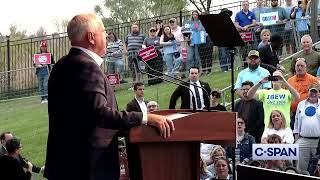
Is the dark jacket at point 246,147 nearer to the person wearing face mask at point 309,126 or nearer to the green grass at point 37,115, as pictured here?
the person wearing face mask at point 309,126

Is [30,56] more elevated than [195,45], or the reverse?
[195,45]

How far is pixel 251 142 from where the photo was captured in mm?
9938

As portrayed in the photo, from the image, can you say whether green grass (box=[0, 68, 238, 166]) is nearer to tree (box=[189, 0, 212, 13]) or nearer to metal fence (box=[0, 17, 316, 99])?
metal fence (box=[0, 17, 316, 99])

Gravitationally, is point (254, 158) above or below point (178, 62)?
below

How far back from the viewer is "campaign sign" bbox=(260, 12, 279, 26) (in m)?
15.4

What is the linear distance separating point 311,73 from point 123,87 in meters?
5.78

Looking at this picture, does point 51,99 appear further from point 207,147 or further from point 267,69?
point 267,69

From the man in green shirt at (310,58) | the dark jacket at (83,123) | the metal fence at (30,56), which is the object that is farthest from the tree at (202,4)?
the dark jacket at (83,123)

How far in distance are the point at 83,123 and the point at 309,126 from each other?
6579 mm

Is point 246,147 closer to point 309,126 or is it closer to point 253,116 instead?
point 253,116

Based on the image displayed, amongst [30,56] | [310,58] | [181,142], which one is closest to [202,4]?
[30,56]

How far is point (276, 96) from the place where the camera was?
10750mm

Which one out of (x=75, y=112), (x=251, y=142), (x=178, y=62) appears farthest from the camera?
(x=178, y=62)

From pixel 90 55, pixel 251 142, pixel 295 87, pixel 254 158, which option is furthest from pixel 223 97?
pixel 90 55
